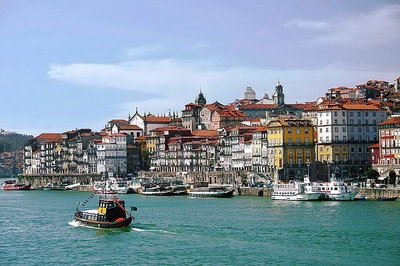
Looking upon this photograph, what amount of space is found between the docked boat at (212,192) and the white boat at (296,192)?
11.0m

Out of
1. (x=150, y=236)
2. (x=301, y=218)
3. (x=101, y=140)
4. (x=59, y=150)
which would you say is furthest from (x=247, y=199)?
(x=59, y=150)

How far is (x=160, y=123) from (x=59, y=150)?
29.2m

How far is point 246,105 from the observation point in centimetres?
17112

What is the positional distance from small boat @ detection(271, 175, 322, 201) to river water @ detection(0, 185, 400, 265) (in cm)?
948

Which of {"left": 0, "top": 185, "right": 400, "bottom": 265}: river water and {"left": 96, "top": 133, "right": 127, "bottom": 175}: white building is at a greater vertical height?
{"left": 96, "top": 133, "right": 127, "bottom": 175}: white building

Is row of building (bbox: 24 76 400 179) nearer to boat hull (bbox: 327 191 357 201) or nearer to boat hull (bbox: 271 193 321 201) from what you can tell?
boat hull (bbox: 327 191 357 201)

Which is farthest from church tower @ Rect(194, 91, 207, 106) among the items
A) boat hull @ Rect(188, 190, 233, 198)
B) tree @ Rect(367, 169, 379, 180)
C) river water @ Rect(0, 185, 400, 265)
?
river water @ Rect(0, 185, 400, 265)

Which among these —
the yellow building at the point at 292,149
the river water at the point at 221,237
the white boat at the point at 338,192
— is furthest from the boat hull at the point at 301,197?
the yellow building at the point at 292,149

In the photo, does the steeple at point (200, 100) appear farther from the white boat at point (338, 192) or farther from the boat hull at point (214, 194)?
the white boat at point (338, 192)

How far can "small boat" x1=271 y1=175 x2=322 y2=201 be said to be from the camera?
87.2 m

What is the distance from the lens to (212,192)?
10306 centimetres

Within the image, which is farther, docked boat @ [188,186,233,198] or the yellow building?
the yellow building

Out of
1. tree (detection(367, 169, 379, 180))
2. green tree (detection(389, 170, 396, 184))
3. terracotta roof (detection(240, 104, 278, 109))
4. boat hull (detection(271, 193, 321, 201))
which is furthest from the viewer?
terracotta roof (detection(240, 104, 278, 109))

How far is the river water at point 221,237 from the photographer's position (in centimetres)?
4562
